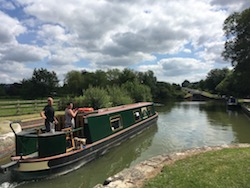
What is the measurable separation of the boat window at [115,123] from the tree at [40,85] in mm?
39606

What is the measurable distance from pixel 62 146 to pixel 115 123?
4631mm

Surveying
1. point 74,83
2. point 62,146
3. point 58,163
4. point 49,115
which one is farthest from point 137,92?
point 58,163

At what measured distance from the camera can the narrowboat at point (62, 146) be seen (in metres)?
6.89

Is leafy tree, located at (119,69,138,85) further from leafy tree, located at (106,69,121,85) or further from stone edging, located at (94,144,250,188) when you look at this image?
stone edging, located at (94,144,250,188)

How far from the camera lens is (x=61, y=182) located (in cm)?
699

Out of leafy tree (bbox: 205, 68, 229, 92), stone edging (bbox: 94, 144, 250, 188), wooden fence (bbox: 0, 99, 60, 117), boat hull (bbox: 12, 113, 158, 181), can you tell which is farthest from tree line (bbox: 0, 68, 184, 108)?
leafy tree (bbox: 205, 68, 229, 92)

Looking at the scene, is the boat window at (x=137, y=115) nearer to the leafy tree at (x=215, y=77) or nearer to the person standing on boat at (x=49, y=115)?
the person standing on boat at (x=49, y=115)

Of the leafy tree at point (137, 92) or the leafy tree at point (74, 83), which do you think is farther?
the leafy tree at point (74, 83)

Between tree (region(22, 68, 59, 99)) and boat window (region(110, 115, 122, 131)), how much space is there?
39606mm

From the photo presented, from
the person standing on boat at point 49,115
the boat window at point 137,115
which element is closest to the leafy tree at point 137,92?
the boat window at point 137,115

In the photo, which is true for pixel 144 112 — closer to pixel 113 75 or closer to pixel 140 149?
pixel 140 149

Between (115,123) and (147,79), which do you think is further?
(147,79)

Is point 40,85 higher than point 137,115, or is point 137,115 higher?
point 40,85

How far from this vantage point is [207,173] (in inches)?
183
